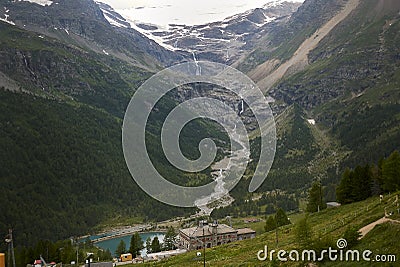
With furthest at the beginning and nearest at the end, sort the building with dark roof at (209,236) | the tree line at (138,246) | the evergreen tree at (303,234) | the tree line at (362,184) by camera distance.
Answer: the tree line at (138,246) < the building with dark roof at (209,236) < the tree line at (362,184) < the evergreen tree at (303,234)

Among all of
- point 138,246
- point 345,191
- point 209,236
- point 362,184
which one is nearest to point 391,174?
point 362,184

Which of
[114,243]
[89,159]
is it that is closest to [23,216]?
[114,243]

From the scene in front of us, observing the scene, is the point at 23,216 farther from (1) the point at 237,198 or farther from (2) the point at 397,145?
(2) the point at 397,145

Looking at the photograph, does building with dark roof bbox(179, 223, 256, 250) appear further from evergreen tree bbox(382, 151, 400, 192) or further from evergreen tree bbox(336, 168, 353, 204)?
evergreen tree bbox(382, 151, 400, 192)

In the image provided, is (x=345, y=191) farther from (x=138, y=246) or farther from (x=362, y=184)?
(x=138, y=246)
